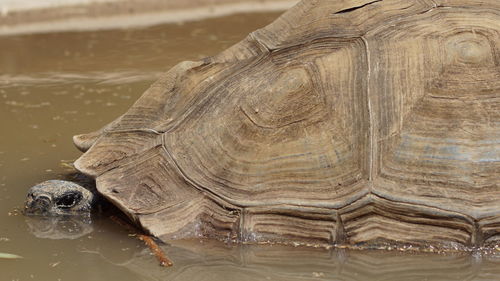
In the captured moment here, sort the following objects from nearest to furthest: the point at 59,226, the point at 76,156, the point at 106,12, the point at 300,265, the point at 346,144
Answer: the point at 300,265, the point at 346,144, the point at 59,226, the point at 76,156, the point at 106,12

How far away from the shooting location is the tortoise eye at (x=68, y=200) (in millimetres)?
4766

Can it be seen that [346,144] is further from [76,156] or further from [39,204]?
[76,156]

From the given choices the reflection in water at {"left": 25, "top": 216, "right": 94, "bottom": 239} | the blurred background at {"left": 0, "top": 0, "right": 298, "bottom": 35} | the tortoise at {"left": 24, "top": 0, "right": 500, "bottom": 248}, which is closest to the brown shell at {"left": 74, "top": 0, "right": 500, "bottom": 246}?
the tortoise at {"left": 24, "top": 0, "right": 500, "bottom": 248}

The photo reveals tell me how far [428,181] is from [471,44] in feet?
2.22

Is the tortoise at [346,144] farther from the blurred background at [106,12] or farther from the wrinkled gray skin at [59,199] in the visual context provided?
the blurred background at [106,12]

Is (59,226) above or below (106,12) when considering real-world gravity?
below

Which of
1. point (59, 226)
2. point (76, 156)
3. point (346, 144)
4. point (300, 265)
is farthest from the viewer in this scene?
A: point (76, 156)

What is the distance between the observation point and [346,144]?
14.2 ft

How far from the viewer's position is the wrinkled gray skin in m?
4.75

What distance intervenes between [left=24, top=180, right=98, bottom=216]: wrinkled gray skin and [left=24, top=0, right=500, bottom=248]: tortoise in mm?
163

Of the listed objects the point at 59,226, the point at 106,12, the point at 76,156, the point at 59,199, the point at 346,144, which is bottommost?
the point at 59,226

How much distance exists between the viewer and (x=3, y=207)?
4926mm

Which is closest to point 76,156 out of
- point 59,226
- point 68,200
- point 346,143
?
point 68,200

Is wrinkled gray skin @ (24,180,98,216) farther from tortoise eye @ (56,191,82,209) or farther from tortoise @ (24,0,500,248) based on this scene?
tortoise @ (24,0,500,248)
